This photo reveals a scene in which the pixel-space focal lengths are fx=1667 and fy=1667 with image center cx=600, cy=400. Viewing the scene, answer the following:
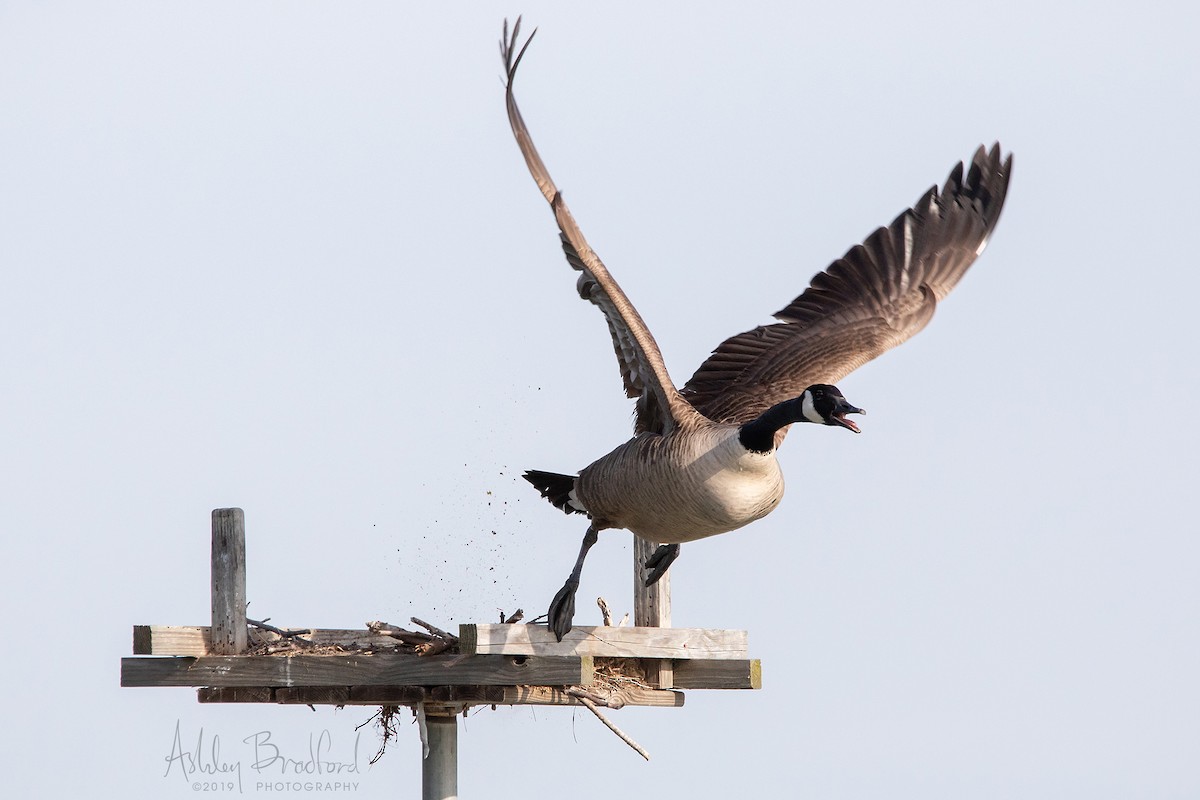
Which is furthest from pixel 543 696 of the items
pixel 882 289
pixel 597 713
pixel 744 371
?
pixel 882 289

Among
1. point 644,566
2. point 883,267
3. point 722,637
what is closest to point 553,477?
point 644,566

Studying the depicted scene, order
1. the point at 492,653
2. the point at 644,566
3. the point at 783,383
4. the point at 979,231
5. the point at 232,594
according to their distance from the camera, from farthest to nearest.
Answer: the point at 979,231, the point at 783,383, the point at 644,566, the point at 232,594, the point at 492,653

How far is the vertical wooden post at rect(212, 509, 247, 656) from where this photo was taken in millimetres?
8648

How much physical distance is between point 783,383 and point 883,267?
155 cm

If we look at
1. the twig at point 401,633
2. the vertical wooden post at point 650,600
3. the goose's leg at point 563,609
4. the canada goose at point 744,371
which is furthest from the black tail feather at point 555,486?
the twig at point 401,633

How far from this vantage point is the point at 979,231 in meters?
11.7

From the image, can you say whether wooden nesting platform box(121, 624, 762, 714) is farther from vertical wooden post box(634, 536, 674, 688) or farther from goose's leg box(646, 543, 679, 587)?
goose's leg box(646, 543, 679, 587)

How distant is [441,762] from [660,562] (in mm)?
1726

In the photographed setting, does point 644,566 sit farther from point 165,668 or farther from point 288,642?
point 165,668

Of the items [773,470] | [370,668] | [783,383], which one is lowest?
[370,668]

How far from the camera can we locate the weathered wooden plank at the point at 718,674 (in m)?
9.06

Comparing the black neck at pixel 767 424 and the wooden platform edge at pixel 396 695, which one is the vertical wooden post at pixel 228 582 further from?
the black neck at pixel 767 424

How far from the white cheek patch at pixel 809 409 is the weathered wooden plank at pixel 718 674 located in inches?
54.2

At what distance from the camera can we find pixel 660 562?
980 centimetres
